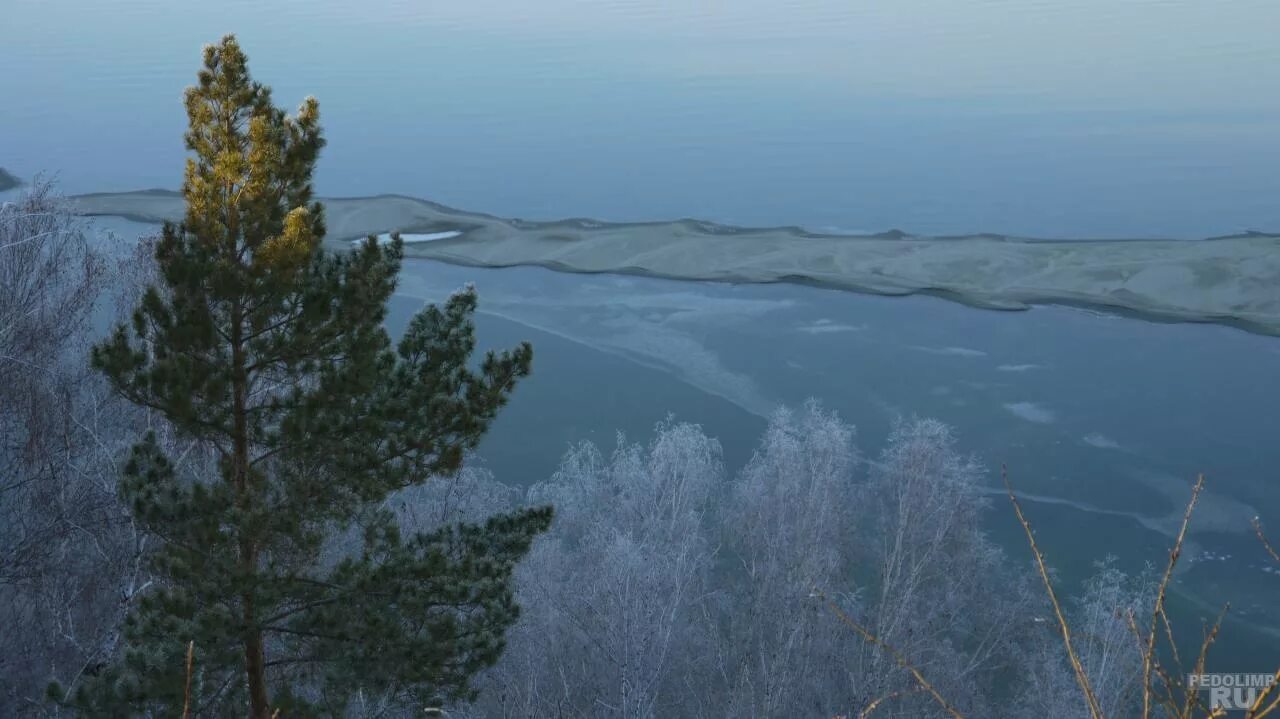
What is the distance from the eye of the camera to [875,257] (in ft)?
80.4

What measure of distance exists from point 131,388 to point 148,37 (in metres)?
41.1

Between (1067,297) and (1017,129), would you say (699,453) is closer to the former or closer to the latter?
(1067,297)

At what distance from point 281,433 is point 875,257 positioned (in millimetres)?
18529

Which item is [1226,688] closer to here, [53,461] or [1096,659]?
[1096,659]

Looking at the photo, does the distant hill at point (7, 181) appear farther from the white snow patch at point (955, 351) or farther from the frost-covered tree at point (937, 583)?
the frost-covered tree at point (937, 583)

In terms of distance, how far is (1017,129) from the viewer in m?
30.2

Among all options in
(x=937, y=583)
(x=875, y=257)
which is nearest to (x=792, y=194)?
(x=875, y=257)

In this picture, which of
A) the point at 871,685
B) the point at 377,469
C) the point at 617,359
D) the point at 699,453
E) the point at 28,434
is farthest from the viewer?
the point at 617,359

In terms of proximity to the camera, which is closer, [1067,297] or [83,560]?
[83,560]

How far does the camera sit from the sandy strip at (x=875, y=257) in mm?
22797

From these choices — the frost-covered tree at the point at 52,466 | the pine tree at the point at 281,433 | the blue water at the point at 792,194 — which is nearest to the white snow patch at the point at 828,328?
the blue water at the point at 792,194

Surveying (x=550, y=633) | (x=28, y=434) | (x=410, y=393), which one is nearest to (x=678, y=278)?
(x=550, y=633)

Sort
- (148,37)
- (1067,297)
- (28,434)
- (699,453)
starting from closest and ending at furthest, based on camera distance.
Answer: (28,434)
(699,453)
(1067,297)
(148,37)

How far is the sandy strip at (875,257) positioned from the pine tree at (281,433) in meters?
16.4
